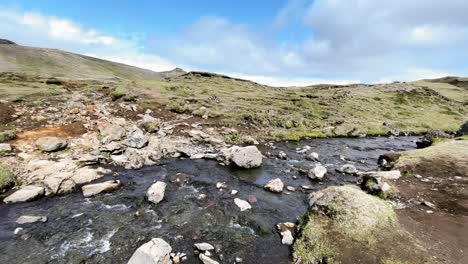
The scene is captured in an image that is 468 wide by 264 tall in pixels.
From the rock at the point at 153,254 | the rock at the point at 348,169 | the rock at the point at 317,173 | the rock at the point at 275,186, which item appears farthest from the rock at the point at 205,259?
the rock at the point at 348,169

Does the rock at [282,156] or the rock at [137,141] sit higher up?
the rock at [137,141]

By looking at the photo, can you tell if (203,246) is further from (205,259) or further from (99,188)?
(99,188)

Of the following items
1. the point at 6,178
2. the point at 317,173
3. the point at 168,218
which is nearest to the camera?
the point at 168,218

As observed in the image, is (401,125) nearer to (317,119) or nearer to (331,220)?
(317,119)

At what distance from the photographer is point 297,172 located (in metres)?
21.9

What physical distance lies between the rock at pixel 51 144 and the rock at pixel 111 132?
3172 mm

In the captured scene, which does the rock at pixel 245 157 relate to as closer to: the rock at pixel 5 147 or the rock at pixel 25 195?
the rock at pixel 25 195

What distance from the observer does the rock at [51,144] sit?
67.8ft

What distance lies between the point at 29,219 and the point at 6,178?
4.66 meters

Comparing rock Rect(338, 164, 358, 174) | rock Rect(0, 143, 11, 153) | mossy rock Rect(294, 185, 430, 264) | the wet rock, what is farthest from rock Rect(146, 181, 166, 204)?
rock Rect(338, 164, 358, 174)

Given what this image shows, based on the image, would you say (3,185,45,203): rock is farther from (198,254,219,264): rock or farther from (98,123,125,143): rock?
(198,254,219,264): rock

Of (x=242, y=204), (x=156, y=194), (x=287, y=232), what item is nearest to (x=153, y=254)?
(x=156, y=194)

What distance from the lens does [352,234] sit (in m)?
11.3

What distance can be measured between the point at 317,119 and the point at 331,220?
114 ft
